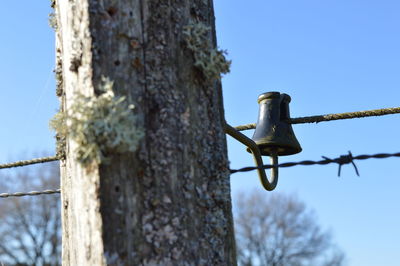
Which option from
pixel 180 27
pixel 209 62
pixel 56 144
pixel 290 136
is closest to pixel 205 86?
pixel 209 62

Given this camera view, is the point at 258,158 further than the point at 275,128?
No

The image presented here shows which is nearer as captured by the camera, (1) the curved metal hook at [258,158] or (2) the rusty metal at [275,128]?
(1) the curved metal hook at [258,158]

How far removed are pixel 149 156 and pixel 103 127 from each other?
0.14 m

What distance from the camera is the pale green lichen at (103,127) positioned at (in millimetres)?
1517

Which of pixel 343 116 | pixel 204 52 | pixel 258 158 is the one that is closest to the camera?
pixel 204 52

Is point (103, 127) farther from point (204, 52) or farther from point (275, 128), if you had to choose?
point (275, 128)

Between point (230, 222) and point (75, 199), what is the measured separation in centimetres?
44

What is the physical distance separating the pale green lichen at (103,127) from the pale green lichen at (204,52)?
0.91ft

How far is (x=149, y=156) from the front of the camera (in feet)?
5.14

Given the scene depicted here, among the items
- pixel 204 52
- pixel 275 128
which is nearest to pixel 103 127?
pixel 204 52

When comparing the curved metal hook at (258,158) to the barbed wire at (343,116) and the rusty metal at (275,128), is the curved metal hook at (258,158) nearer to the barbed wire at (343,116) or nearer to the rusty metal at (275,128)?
the rusty metal at (275,128)

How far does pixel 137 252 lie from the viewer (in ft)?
4.93

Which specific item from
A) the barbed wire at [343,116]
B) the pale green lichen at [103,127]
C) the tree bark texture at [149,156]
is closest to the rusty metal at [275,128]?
the barbed wire at [343,116]

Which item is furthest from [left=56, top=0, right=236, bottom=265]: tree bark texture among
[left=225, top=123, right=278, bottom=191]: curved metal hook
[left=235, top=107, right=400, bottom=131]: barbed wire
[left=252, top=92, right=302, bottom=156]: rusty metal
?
[left=235, top=107, right=400, bottom=131]: barbed wire
